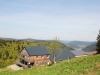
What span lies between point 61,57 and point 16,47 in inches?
3079

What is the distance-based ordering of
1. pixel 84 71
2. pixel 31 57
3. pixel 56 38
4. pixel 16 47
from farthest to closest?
pixel 16 47, pixel 31 57, pixel 56 38, pixel 84 71

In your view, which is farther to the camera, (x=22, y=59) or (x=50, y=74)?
(x=22, y=59)

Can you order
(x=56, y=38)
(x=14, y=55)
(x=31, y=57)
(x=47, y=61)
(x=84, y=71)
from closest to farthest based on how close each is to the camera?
(x=84, y=71) → (x=56, y=38) → (x=31, y=57) → (x=47, y=61) → (x=14, y=55)

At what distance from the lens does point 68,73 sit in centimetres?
2205

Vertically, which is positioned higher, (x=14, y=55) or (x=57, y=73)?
(x=57, y=73)

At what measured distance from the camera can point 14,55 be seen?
12612 cm

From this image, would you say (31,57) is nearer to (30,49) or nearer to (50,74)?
(30,49)

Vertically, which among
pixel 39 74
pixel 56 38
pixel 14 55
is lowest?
pixel 14 55

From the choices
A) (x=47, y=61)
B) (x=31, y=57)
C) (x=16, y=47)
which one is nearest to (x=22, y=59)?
(x=31, y=57)

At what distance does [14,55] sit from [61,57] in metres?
64.4

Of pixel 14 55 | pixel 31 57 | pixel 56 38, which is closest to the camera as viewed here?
pixel 56 38

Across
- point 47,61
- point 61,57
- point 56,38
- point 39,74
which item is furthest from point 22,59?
point 39,74

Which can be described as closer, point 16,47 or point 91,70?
point 91,70

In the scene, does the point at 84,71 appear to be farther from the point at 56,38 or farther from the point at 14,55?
the point at 14,55
